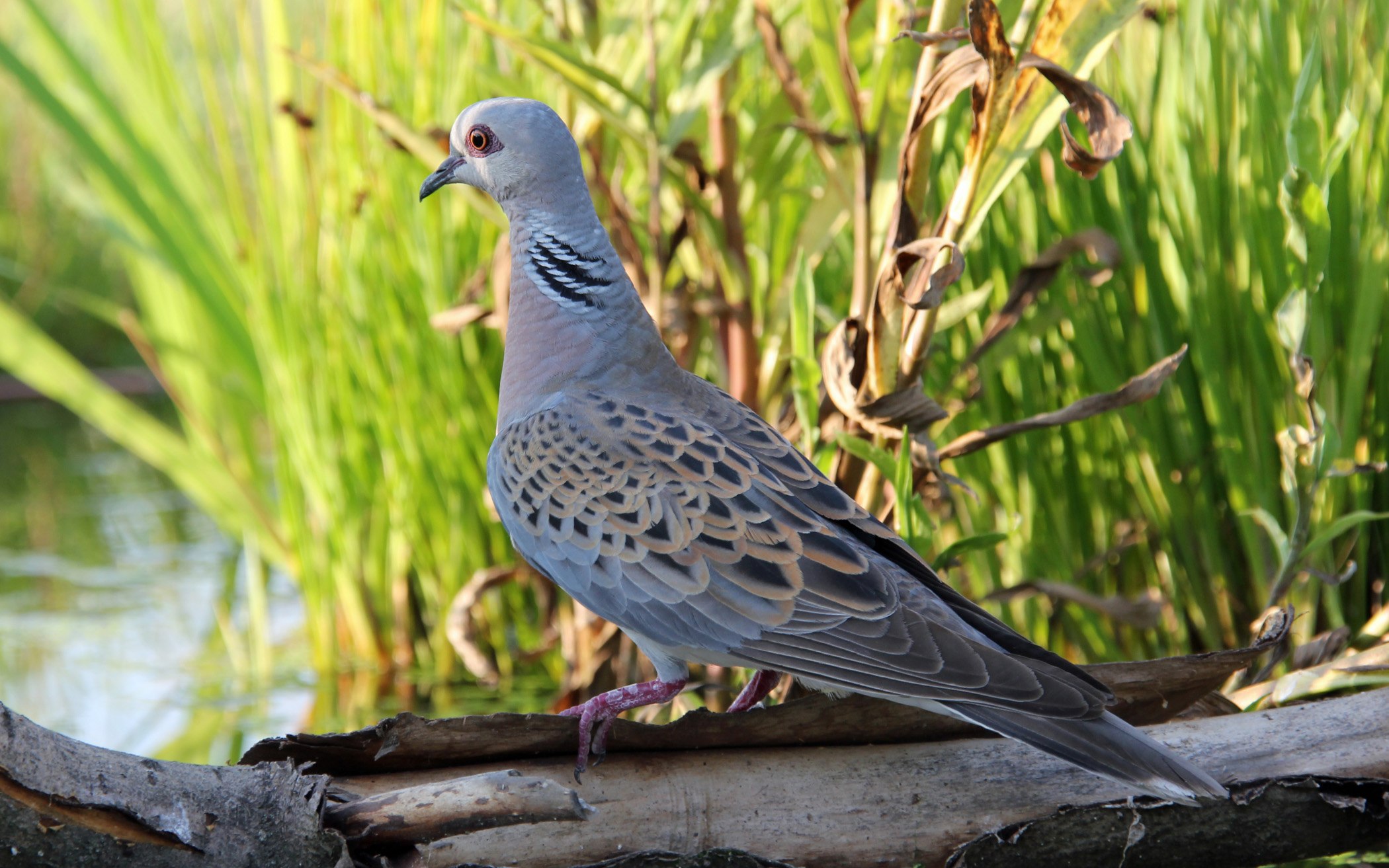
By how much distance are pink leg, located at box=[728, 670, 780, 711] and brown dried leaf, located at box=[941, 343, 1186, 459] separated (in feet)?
1.73

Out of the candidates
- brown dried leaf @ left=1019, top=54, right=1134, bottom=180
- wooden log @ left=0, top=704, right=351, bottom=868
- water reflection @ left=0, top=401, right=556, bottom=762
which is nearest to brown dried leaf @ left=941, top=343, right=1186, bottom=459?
brown dried leaf @ left=1019, top=54, right=1134, bottom=180

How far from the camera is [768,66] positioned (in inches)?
127

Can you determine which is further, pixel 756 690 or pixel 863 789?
pixel 756 690

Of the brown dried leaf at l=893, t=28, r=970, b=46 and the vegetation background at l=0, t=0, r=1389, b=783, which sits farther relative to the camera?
the vegetation background at l=0, t=0, r=1389, b=783

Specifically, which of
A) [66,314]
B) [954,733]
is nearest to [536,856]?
[954,733]

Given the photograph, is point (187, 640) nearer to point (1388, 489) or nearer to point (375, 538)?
point (375, 538)

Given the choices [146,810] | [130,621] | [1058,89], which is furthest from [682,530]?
[130,621]

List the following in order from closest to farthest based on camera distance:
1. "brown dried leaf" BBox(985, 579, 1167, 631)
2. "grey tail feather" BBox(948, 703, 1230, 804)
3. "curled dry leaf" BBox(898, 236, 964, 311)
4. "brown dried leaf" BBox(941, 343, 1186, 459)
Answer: "grey tail feather" BBox(948, 703, 1230, 804), "curled dry leaf" BBox(898, 236, 964, 311), "brown dried leaf" BBox(941, 343, 1186, 459), "brown dried leaf" BBox(985, 579, 1167, 631)

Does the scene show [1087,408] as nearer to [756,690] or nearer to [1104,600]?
[1104,600]

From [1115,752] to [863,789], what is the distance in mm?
397

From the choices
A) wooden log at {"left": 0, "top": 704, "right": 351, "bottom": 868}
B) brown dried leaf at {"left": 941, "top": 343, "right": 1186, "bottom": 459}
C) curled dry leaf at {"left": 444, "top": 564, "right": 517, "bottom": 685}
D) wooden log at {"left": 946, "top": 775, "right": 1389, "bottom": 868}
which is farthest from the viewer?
curled dry leaf at {"left": 444, "top": 564, "right": 517, "bottom": 685}

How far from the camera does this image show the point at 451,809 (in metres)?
1.56

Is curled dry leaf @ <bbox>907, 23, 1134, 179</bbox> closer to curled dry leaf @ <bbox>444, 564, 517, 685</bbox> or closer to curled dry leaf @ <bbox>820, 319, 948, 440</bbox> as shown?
curled dry leaf @ <bbox>820, 319, 948, 440</bbox>

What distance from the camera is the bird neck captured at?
7.14 ft
